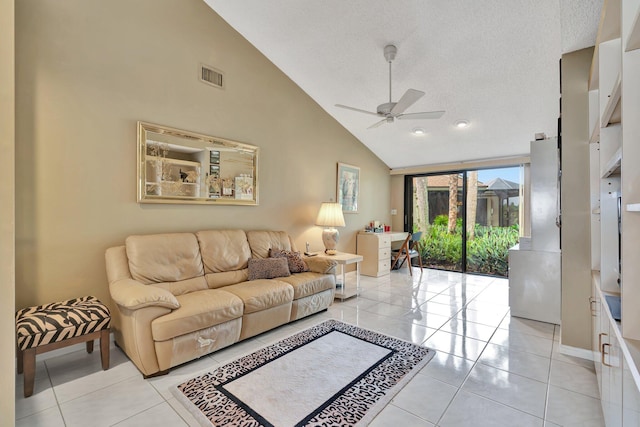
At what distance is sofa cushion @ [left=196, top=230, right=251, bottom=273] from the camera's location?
3.07 meters

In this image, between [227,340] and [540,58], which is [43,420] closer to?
[227,340]

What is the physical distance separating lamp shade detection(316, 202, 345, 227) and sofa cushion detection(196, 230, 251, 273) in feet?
4.39

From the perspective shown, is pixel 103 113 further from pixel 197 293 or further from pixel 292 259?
pixel 292 259

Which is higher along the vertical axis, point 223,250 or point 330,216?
point 330,216

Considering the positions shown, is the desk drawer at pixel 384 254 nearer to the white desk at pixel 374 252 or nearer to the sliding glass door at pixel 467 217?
the white desk at pixel 374 252

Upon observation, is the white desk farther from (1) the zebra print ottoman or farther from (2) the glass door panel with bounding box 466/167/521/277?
(1) the zebra print ottoman

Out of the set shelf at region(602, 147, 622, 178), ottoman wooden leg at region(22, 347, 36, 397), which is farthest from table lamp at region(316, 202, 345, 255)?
ottoman wooden leg at region(22, 347, 36, 397)

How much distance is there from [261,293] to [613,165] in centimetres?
258

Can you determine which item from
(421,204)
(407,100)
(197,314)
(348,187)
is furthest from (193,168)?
(421,204)

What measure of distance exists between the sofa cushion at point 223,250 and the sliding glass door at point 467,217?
4263mm

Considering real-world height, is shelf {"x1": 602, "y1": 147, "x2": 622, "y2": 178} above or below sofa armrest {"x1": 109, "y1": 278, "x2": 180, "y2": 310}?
above

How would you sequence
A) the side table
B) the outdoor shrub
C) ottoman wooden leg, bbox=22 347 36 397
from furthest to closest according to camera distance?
the outdoor shrub, the side table, ottoman wooden leg, bbox=22 347 36 397

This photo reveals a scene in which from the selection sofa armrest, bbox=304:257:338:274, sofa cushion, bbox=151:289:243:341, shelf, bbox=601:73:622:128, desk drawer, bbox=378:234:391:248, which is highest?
shelf, bbox=601:73:622:128

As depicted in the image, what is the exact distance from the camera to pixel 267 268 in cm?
331
